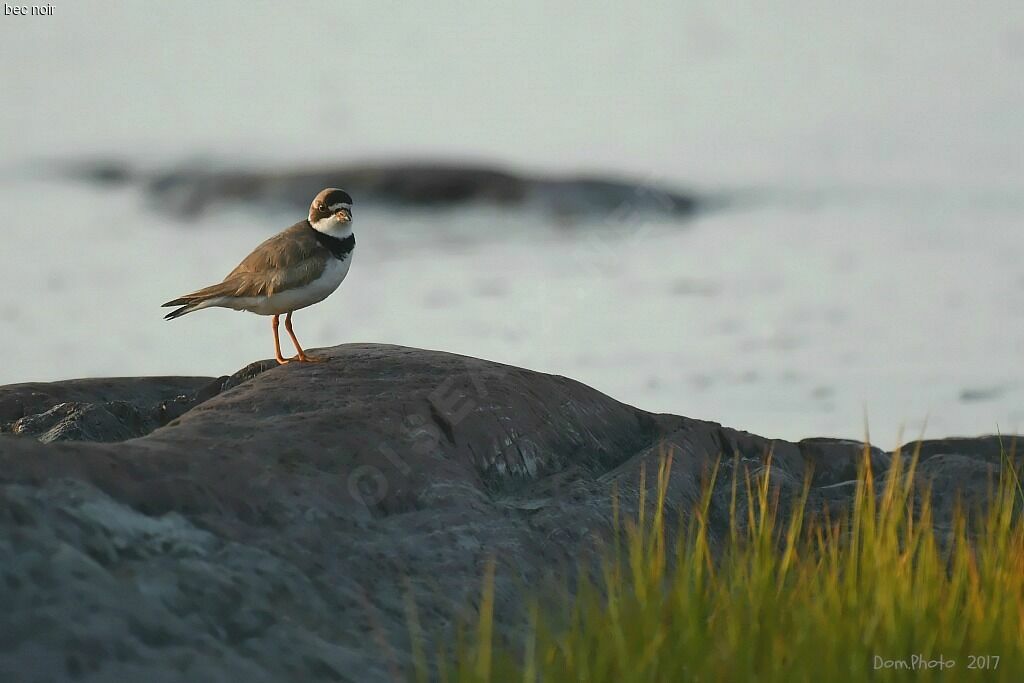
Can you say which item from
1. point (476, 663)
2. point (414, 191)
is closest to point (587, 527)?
point (476, 663)

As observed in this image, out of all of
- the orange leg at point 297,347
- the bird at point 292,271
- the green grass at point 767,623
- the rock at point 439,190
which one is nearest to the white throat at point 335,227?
the bird at point 292,271

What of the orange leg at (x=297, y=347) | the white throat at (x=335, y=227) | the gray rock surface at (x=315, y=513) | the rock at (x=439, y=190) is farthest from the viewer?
the rock at (x=439, y=190)

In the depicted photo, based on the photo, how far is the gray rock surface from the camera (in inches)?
190

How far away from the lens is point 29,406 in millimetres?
8383

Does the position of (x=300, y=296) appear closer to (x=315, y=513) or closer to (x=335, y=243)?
(x=335, y=243)

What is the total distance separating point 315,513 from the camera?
553cm

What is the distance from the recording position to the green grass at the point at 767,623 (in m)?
4.93

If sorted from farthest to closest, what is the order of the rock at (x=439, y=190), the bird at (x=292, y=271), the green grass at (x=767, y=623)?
the rock at (x=439, y=190) → the bird at (x=292, y=271) → the green grass at (x=767, y=623)

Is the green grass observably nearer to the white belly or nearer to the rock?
the white belly

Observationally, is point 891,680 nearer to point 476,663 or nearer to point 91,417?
point 476,663

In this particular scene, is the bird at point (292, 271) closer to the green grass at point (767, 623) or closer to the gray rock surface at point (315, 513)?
the gray rock surface at point (315, 513)

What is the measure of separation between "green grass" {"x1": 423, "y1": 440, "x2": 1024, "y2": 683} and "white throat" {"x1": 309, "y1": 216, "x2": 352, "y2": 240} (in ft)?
10.8

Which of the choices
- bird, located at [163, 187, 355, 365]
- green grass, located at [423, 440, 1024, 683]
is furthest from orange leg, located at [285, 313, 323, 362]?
green grass, located at [423, 440, 1024, 683]

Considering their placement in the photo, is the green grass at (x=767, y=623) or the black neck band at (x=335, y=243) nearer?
the green grass at (x=767, y=623)
